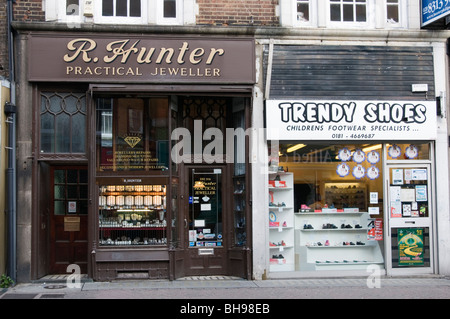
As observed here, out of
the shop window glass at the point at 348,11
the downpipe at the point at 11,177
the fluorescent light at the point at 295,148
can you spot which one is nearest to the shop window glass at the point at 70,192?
the downpipe at the point at 11,177

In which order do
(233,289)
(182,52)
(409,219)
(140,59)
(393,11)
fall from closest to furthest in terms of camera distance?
(233,289), (140,59), (182,52), (409,219), (393,11)

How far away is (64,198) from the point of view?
1134 centimetres

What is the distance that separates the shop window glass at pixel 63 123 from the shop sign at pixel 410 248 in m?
6.87

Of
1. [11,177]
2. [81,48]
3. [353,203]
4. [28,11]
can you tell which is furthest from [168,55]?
[353,203]

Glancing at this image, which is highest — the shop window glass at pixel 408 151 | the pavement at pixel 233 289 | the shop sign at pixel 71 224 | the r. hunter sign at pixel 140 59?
the r. hunter sign at pixel 140 59

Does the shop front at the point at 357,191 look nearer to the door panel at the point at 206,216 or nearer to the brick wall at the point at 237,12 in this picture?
the brick wall at the point at 237,12

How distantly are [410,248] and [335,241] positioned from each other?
156 cm

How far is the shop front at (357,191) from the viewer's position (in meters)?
11.3

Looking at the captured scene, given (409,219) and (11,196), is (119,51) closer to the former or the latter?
(11,196)

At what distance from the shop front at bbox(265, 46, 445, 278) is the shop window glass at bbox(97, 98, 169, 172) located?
7.62ft

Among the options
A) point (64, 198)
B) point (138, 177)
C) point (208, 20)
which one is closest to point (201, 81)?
point (208, 20)

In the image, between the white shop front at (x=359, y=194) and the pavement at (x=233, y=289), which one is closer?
the pavement at (x=233, y=289)

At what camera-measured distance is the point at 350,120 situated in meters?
11.2

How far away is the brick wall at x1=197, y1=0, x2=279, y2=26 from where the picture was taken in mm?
11141
